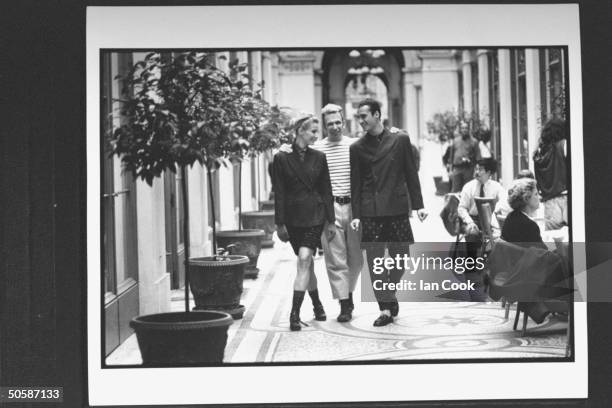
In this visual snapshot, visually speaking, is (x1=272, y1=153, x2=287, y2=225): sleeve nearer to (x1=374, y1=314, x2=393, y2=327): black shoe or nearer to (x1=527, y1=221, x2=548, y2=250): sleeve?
(x1=374, y1=314, x2=393, y2=327): black shoe

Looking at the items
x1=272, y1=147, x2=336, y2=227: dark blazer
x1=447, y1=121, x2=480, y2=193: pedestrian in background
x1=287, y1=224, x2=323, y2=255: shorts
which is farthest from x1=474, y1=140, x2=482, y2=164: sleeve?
x1=287, y1=224, x2=323, y2=255: shorts

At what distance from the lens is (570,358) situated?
729cm

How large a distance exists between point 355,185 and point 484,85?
0.98 metres

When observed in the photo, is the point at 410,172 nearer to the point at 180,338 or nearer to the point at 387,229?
the point at 387,229

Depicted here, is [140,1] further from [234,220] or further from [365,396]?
[365,396]

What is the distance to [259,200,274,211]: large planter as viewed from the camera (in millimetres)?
7547

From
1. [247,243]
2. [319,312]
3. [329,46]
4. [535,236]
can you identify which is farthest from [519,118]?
[247,243]

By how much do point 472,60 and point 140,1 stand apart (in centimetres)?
202

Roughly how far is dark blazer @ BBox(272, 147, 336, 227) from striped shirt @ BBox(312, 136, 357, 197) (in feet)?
0.10

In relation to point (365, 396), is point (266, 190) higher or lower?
higher

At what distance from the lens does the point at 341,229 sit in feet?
24.3

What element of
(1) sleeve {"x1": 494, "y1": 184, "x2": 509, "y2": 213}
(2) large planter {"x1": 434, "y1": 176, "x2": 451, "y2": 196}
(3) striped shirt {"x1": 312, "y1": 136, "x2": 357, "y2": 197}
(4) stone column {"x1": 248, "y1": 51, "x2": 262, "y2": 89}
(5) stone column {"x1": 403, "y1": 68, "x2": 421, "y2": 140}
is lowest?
(1) sleeve {"x1": 494, "y1": 184, "x2": 509, "y2": 213}
